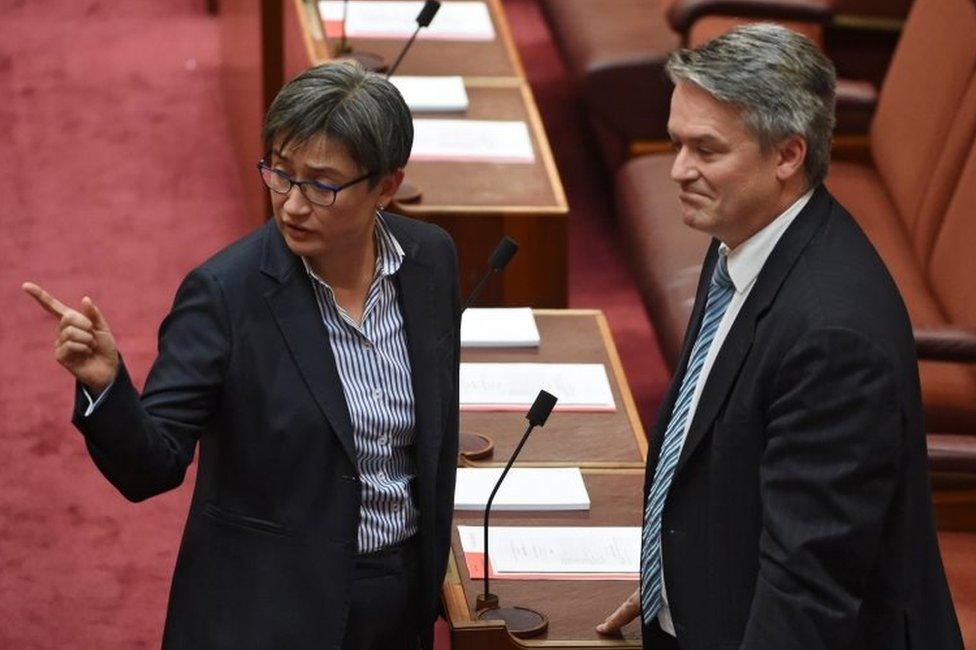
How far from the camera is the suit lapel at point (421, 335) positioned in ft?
8.00

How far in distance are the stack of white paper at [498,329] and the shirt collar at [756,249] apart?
123 cm

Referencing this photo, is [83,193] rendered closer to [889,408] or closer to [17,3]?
[17,3]

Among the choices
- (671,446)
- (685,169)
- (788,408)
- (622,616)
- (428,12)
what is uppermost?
(685,169)

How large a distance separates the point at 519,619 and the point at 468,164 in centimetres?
163

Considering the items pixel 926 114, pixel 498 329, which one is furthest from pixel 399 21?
pixel 498 329

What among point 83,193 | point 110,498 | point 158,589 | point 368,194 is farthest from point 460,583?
point 83,193

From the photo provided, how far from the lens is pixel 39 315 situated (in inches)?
185

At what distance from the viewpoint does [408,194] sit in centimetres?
389

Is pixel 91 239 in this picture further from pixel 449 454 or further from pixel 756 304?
pixel 756 304

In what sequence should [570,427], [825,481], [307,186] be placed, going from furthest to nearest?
[570,427] < [307,186] < [825,481]

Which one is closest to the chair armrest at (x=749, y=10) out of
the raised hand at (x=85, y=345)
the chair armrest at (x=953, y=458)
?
the chair armrest at (x=953, y=458)

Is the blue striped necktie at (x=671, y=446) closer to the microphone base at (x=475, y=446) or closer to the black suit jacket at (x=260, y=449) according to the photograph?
the black suit jacket at (x=260, y=449)

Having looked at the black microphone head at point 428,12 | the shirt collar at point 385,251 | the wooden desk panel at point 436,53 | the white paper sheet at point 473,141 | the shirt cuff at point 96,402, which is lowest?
the wooden desk panel at point 436,53

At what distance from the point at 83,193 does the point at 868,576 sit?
3567mm
